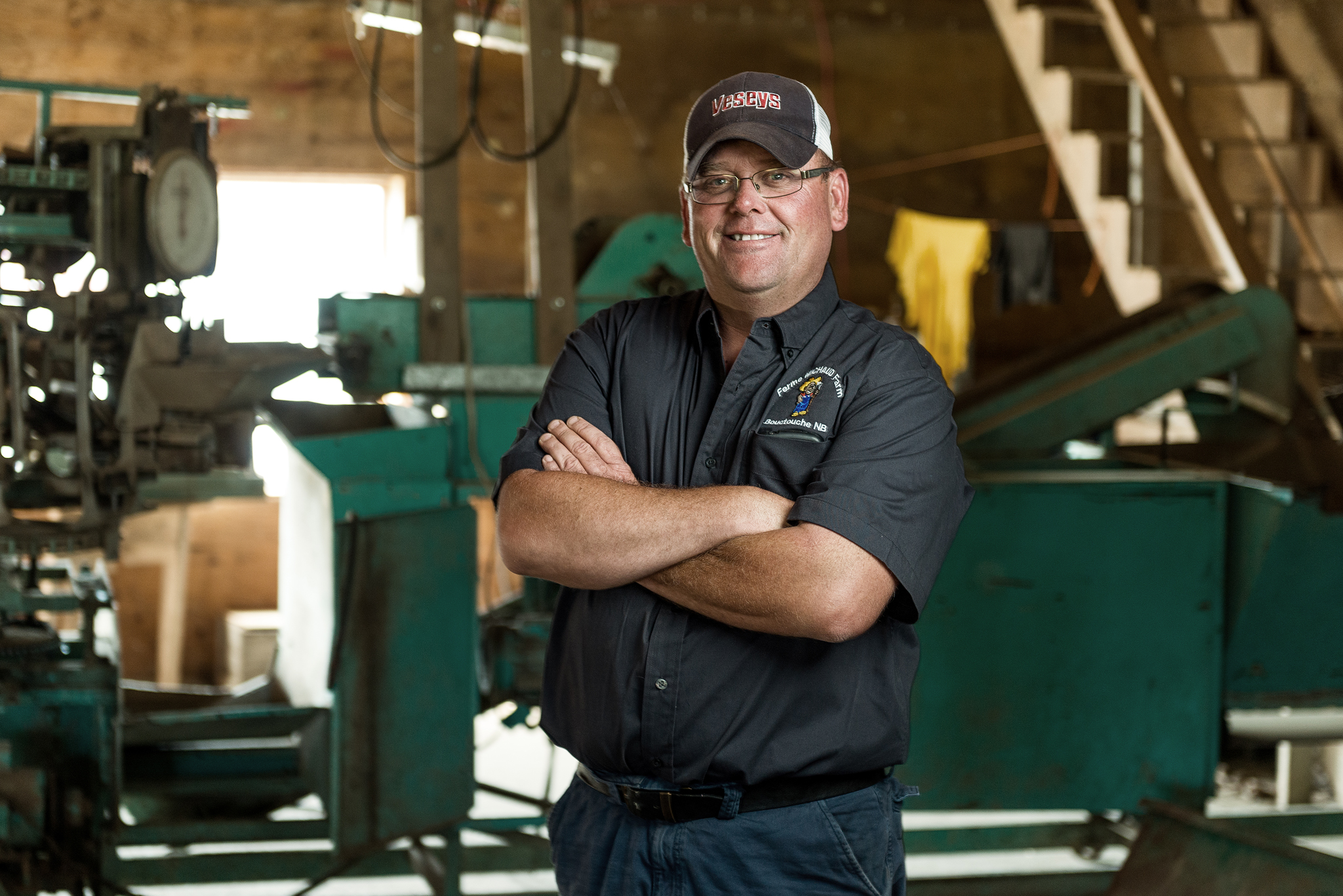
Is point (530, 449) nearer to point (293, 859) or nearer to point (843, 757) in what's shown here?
point (843, 757)

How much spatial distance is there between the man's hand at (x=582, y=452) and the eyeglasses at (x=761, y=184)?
0.34 m

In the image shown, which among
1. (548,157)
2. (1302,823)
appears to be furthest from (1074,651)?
(548,157)

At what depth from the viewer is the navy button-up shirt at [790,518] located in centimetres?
151

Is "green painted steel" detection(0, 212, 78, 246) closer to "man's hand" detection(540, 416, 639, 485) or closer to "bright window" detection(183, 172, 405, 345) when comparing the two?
"man's hand" detection(540, 416, 639, 485)

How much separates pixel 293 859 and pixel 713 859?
1.86m

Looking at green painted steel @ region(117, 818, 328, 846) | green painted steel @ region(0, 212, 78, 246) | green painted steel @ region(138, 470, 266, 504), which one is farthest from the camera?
green painted steel @ region(138, 470, 266, 504)

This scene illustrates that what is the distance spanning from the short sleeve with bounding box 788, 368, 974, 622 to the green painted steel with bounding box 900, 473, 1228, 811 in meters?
1.30

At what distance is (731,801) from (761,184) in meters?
0.79

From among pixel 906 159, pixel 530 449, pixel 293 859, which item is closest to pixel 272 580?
pixel 293 859

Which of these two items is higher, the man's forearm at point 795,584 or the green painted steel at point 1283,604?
the man's forearm at point 795,584

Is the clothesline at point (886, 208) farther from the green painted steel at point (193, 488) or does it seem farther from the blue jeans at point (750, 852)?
the blue jeans at point (750, 852)

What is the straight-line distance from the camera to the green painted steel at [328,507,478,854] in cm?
275

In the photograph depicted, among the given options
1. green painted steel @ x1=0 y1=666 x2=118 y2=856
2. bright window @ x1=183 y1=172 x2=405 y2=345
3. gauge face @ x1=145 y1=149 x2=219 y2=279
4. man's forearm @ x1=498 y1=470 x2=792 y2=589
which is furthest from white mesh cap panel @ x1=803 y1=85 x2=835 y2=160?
bright window @ x1=183 y1=172 x2=405 y2=345

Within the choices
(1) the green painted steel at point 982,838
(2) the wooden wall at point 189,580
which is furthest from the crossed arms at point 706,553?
(2) the wooden wall at point 189,580
